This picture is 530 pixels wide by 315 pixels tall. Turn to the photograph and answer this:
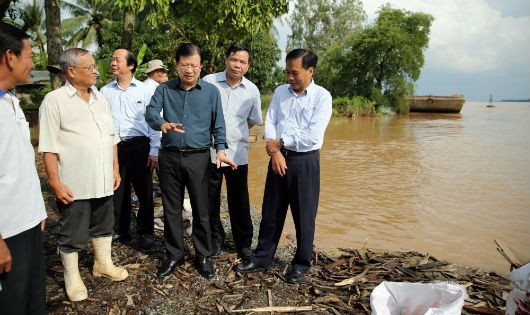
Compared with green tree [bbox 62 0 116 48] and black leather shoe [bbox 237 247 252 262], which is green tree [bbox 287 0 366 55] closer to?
green tree [bbox 62 0 116 48]

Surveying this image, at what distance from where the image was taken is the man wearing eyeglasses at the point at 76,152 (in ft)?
8.54

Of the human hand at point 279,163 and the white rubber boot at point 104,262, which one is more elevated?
the human hand at point 279,163

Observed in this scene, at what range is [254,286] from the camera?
3.15m

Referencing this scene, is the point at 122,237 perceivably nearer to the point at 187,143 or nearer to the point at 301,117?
the point at 187,143

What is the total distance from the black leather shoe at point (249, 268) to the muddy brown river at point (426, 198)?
1.51m

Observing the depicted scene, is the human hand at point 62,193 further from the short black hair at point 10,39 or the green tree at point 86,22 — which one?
the green tree at point 86,22

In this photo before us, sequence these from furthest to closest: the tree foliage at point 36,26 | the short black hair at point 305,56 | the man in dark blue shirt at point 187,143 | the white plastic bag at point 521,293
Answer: the tree foliage at point 36,26 < the man in dark blue shirt at point 187,143 < the short black hair at point 305,56 < the white plastic bag at point 521,293

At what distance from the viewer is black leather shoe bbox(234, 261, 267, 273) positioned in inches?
131

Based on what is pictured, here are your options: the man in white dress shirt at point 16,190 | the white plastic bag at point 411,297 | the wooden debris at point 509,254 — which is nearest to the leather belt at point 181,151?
the man in white dress shirt at point 16,190

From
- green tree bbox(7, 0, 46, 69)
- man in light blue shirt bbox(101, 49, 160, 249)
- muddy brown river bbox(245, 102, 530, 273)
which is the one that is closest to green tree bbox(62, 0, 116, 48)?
green tree bbox(7, 0, 46, 69)

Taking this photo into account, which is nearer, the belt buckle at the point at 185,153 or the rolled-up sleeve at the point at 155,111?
the rolled-up sleeve at the point at 155,111

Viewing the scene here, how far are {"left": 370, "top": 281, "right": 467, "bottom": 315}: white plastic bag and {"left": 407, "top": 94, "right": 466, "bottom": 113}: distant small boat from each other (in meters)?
32.1

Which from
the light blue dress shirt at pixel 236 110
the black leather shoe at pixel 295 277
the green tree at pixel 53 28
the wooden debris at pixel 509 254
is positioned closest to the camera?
the black leather shoe at pixel 295 277

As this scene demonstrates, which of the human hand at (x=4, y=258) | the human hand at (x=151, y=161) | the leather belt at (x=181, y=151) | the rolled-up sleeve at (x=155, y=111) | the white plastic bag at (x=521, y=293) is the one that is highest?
the rolled-up sleeve at (x=155, y=111)
